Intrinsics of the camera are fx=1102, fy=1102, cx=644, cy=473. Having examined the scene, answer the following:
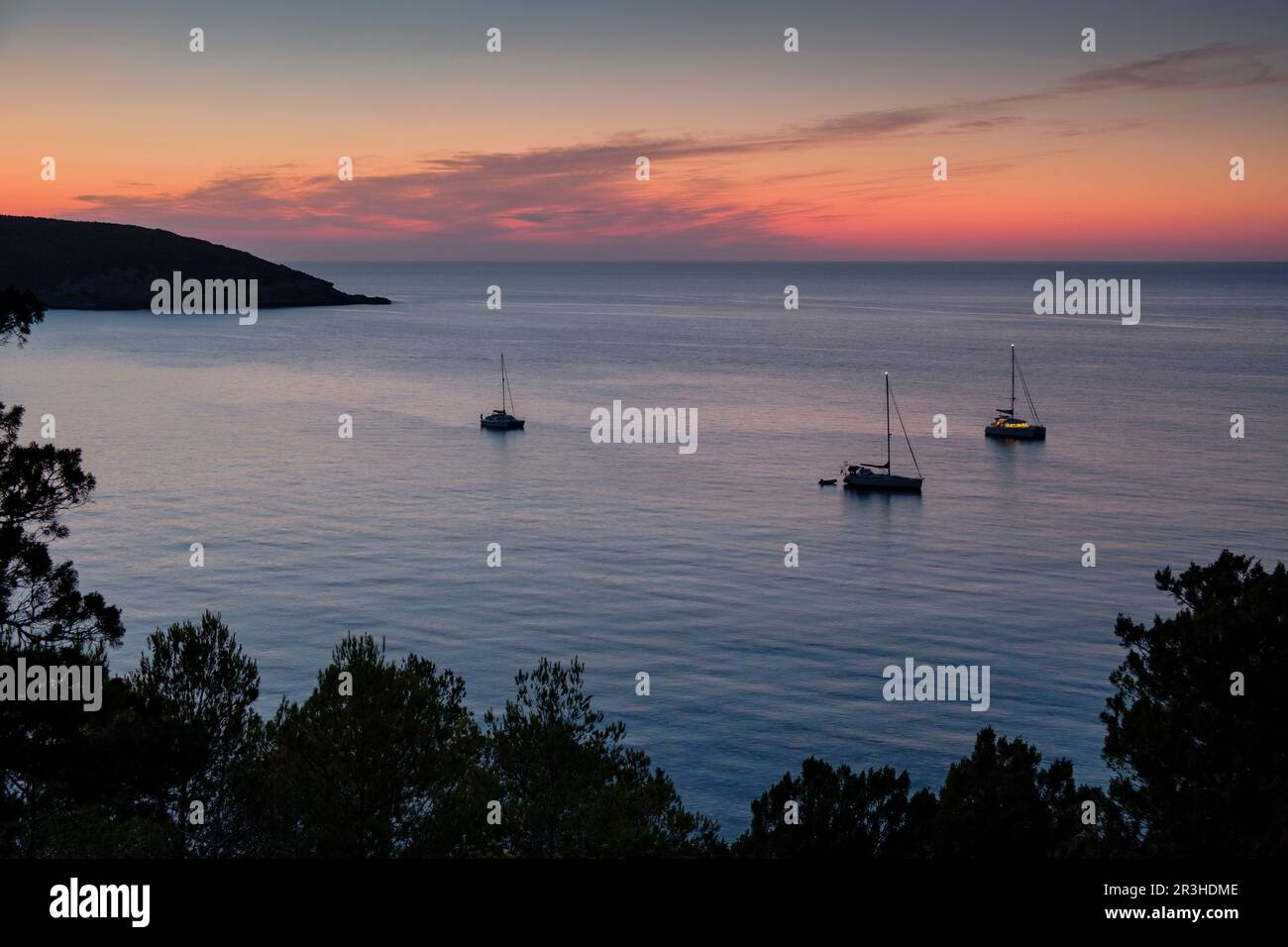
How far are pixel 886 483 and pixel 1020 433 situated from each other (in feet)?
105

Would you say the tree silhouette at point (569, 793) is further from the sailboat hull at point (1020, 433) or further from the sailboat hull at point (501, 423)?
the sailboat hull at point (1020, 433)

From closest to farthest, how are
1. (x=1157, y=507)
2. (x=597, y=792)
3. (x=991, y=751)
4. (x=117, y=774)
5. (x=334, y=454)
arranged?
(x=117, y=774)
(x=991, y=751)
(x=597, y=792)
(x=1157, y=507)
(x=334, y=454)

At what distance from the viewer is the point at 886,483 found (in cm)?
10569

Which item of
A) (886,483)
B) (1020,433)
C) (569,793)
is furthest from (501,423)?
(569,793)

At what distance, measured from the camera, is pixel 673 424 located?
135625mm

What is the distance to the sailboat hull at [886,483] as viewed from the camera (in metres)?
105

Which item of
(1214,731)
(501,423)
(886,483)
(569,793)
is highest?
(501,423)

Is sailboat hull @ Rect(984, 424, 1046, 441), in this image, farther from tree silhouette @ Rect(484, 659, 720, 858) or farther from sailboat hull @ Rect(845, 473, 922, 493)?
tree silhouette @ Rect(484, 659, 720, 858)

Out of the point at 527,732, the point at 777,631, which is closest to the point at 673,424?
the point at 777,631

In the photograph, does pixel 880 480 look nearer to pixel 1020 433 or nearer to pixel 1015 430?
pixel 1015 430

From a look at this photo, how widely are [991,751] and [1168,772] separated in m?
4.73

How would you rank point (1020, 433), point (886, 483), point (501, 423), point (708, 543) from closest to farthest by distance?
point (708, 543)
point (886, 483)
point (1020, 433)
point (501, 423)

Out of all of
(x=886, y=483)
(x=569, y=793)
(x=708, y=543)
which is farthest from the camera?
(x=886, y=483)
